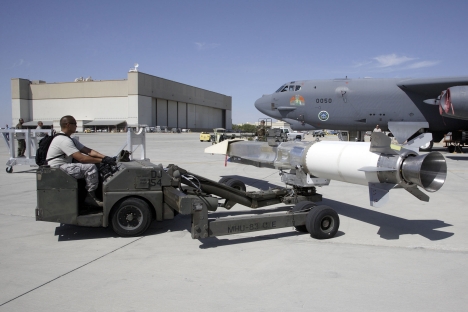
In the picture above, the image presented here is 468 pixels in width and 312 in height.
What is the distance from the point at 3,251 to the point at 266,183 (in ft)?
22.6

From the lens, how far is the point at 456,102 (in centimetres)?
1634

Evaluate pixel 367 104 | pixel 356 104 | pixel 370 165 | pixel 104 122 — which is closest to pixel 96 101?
pixel 104 122

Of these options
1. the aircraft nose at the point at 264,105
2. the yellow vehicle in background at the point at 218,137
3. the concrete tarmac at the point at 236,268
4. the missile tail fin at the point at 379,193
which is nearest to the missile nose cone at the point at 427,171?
the missile tail fin at the point at 379,193

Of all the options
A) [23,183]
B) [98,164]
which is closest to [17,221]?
[98,164]

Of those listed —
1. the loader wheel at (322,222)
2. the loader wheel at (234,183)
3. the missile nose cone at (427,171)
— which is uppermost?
the missile nose cone at (427,171)

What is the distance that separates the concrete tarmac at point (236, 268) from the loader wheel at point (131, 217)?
151mm

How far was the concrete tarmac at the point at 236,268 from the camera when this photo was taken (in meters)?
3.44

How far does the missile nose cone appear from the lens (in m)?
4.90

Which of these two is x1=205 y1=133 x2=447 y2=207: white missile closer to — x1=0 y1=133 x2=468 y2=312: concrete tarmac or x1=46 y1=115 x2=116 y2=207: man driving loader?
x1=0 y1=133 x2=468 y2=312: concrete tarmac

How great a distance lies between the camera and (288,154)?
6.64 m

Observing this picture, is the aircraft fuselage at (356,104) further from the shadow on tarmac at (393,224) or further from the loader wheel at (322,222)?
the loader wheel at (322,222)

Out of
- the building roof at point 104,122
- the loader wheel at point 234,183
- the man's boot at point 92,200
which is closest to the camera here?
the man's boot at point 92,200

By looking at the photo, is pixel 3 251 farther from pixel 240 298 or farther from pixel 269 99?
pixel 269 99

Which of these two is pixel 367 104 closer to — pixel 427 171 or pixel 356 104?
pixel 356 104
